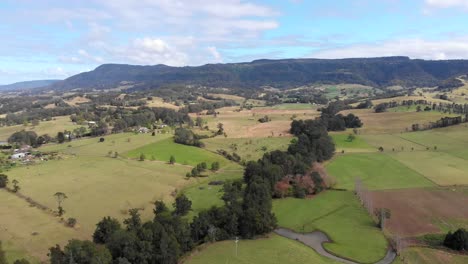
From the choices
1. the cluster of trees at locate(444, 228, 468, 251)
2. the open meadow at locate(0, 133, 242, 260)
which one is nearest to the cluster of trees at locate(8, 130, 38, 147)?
the open meadow at locate(0, 133, 242, 260)

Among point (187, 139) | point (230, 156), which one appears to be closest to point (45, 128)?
point (187, 139)

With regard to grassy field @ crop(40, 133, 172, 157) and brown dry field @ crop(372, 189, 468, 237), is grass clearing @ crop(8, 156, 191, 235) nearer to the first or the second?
grassy field @ crop(40, 133, 172, 157)

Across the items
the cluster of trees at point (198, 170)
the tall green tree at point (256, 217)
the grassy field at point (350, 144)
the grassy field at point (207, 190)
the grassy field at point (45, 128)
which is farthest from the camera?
the grassy field at point (45, 128)

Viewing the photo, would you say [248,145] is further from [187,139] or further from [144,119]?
[144,119]

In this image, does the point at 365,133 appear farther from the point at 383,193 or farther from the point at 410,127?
the point at 383,193

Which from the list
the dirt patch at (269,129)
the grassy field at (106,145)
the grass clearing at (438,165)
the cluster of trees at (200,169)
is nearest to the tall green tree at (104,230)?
the cluster of trees at (200,169)

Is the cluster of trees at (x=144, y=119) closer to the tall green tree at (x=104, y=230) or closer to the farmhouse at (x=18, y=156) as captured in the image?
the farmhouse at (x=18, y=156)
